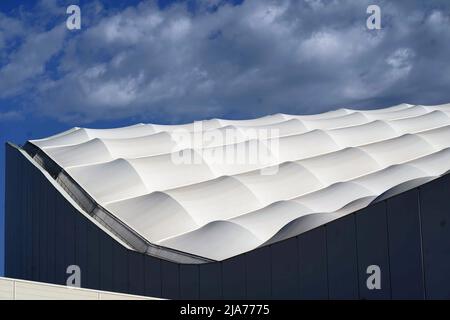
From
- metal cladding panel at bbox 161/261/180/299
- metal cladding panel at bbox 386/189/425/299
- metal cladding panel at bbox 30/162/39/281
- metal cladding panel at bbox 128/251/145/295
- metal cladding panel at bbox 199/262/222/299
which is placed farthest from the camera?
metal cladding panel at bbox 30/162/39/281

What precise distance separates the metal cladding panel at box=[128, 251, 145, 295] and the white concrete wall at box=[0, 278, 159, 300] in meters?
9.23

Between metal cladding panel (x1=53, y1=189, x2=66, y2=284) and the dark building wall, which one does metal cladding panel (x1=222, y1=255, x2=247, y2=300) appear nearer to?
the dark building wall

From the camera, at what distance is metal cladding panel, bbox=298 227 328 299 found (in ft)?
71.3

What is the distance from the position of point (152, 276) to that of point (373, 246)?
8919 millimetres

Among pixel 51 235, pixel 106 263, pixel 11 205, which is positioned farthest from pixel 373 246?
pixel 11 205

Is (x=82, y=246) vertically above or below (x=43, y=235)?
below

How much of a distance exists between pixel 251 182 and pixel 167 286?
7.51 metres

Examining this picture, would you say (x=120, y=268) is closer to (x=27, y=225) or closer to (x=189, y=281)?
(x=189, y=281)

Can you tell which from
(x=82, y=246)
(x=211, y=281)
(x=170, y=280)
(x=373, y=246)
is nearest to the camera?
(x=373, y=246)

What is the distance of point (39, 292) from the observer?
616 inches

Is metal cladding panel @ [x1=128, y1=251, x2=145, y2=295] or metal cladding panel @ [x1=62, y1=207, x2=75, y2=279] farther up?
metal cladding panel @ [x1=62, y1=207, x2=75, y2=279]

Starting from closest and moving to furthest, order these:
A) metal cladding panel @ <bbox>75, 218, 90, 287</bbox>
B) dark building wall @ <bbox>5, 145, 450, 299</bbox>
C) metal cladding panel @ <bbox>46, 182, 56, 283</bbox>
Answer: dark building wall @ <bbox>5, 145, 450, 299</bbox> < metal cladding panel @ <bbox>75, 218, 90, 287</bbox> < metal cladding panel @ <bbox>46, 182, 56, 283</bbox>

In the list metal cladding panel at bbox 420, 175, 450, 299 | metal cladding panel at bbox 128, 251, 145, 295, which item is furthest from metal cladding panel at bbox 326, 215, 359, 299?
metal cladding panel at bbox 128, 251, 145, 295

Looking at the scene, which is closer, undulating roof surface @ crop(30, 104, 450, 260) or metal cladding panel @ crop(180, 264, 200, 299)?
metal cladding panel @ crop(180, 264, 200, 299)
